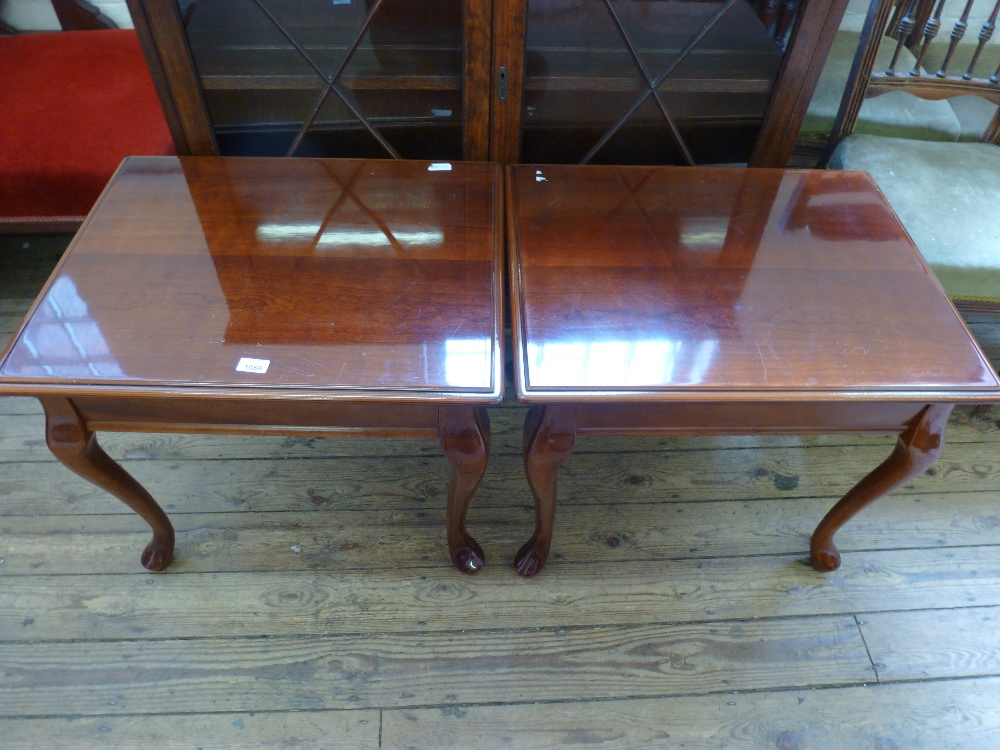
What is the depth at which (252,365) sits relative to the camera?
0.73m

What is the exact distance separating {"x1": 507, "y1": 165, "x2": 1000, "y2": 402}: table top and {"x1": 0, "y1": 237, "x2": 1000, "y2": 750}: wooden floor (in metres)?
0.47

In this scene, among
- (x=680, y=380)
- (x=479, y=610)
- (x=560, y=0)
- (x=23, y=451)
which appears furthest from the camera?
(x=23, y=451)

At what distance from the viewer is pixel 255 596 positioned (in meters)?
1.04

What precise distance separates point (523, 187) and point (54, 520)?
96 cm

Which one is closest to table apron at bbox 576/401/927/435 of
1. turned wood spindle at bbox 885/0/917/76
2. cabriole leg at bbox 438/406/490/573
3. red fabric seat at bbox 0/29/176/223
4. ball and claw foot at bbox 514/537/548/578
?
cabriole leg at bbox 438/406/490/573

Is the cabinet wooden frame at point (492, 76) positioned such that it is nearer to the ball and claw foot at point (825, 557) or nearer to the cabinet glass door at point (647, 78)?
the cabinet glass door at point (647, 78)

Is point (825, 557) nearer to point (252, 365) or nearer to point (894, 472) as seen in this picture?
point (894, 472)

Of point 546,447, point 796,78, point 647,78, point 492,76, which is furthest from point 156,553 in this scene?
point 796,78

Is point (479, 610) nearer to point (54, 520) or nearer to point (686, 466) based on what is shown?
point (686, 466)

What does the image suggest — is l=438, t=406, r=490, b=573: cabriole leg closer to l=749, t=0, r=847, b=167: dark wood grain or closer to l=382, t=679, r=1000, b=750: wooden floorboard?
l=382, t=679, r=1000, b=750: wooden floorboard

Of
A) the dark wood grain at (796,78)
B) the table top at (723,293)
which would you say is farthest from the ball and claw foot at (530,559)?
the dark wood grain at (796,78)

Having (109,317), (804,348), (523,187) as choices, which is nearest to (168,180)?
(109,317)

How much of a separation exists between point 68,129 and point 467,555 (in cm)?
109

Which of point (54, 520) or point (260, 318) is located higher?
point (260, 318)
